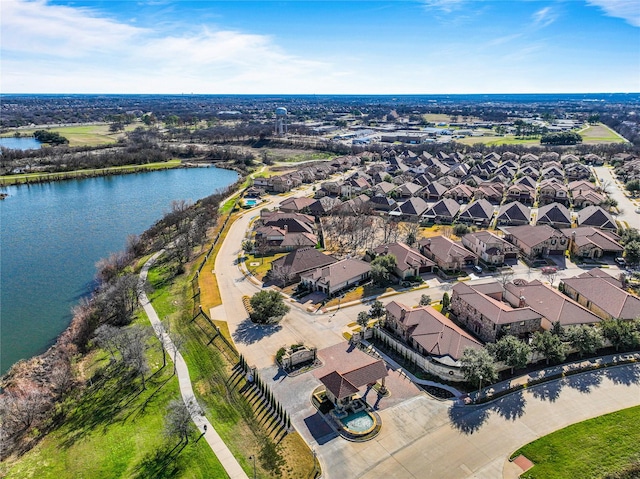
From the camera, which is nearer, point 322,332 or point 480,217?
point 322,332

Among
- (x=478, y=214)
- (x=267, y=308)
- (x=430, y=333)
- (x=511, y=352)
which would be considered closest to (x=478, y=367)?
(x=511, y=352)

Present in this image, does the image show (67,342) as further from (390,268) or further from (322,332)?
(390,268)

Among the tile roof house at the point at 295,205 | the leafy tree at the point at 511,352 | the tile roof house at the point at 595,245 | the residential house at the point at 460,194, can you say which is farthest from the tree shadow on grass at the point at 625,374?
the residential house at the point at 460,194

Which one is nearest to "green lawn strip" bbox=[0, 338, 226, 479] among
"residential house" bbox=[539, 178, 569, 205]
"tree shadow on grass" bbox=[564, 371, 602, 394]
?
"tree shadow on grass" bbox=[564, 371, 602, 394]

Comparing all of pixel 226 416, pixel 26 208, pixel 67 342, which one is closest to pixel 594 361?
pixel 226 416

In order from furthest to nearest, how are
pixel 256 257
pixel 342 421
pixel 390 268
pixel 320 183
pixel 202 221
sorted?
pixel 320 183, pixel 202 221, pixel 256 257, pixel 390 268, pixel 342 421

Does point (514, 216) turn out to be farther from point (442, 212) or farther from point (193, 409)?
point (193, 409)
